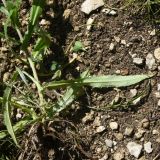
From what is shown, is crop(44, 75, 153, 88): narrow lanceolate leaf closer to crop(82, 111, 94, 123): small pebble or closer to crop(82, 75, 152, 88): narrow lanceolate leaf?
crop(82, 75, 152, 88): narrow lanceolate leaf

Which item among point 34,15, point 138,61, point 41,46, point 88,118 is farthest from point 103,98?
point 34,15

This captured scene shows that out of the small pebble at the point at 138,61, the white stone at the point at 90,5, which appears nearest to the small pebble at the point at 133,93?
the small pebble at the point at 138,61

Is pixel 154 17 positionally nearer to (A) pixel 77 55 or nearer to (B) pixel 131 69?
(B) pixel 131 69

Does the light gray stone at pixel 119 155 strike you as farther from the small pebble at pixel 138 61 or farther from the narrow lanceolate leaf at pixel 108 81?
the small pebble at pixel 138 61

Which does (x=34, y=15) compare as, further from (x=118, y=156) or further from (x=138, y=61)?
(x=118, y=156)

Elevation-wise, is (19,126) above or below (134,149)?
above

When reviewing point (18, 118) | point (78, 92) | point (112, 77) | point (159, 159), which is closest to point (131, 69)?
point (112, 77)
